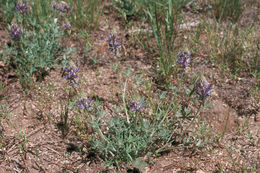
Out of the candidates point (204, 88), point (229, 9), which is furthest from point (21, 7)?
point (229, 9)

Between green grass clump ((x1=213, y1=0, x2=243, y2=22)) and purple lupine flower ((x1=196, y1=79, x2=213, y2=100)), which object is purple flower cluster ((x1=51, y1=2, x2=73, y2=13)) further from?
purple lupine flower ((x1=196, y1=79, x2=213, y2=100))

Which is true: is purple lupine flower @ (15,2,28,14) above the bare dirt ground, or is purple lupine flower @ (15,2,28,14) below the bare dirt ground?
above

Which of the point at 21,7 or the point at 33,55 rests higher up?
the point at 21,7

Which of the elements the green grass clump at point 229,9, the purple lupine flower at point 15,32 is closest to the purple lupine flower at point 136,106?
the purple lupine flower at point 15,32

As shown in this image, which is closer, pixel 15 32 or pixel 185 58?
pixel 185 58

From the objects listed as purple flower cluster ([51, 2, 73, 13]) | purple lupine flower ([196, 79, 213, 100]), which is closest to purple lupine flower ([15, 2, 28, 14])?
purple flower cluster ([51, 2, 73, 13])

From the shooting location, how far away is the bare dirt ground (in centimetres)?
254

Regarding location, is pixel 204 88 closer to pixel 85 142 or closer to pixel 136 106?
pixel 136 106

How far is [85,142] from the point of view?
2.75 m

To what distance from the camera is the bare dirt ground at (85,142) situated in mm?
2543

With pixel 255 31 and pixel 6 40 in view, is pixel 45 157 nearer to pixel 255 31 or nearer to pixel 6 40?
pixel 6 40

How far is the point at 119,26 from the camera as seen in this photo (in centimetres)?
422

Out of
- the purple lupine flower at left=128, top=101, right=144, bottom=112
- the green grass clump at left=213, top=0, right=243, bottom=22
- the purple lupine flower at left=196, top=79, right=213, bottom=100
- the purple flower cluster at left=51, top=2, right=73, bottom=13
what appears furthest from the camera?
the green grass clump at left=213, top=0, right=243, bottom=22

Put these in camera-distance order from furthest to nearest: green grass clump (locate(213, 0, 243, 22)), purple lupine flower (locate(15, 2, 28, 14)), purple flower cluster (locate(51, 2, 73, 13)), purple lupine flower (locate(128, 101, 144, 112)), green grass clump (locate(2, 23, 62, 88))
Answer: green grass clump (locate(213, 0, 243, 22))
purple flower cluster (locate(51, 2, 73, 13))
purple lupine flower (locate(15, 2, 28, 14))
green grass clump (locate(2, 23, 62, 88))
purple lupine flower (locate(128, 101, 144, 112))
